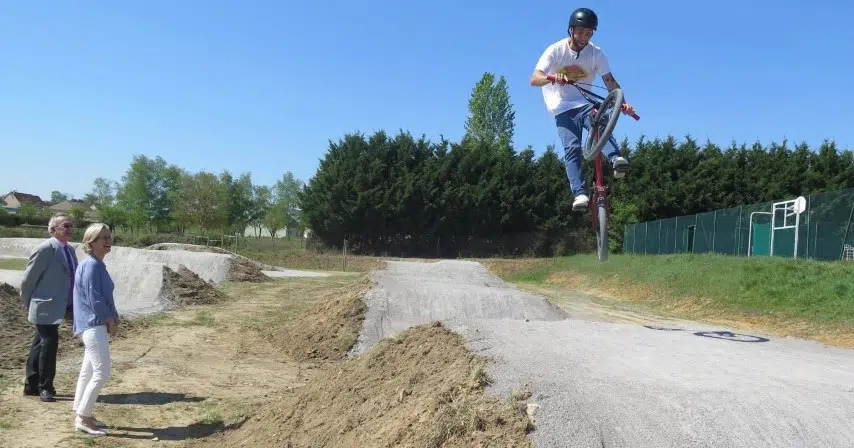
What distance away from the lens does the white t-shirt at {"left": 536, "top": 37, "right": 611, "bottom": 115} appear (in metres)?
8.64

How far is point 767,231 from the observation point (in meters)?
27.7

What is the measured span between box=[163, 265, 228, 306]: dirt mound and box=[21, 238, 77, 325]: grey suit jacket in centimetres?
994

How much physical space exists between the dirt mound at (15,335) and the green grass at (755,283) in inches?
631

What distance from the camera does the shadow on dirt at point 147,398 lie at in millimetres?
7738

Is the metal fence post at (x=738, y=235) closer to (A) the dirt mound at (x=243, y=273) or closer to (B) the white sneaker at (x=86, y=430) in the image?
(A) the dirt mound at (x=243, y=273)

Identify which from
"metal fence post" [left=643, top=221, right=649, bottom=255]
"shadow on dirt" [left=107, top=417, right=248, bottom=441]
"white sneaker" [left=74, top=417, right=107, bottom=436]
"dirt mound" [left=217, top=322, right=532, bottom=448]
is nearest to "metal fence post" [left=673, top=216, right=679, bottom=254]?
"metal fence post" [left=643, top=221, right=649, bottom=255]

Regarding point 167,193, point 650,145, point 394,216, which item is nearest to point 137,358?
point 394,216

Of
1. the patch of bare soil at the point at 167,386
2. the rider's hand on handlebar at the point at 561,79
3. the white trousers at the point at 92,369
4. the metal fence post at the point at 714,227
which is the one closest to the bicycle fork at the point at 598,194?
the rider's hand on handlebar at the point at 561,79

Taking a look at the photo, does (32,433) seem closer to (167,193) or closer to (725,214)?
A: (725,214)

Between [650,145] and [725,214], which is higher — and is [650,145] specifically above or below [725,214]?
above

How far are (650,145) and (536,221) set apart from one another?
35.7 ft

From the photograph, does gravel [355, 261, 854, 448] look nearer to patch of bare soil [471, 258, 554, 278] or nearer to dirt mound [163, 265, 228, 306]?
dirt mound [163, 265, 228, 306]

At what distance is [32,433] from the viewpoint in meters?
6.30

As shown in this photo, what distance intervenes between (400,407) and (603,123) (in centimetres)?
536
